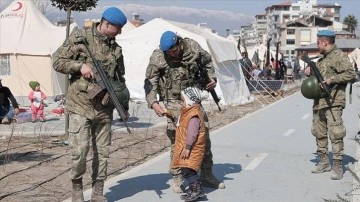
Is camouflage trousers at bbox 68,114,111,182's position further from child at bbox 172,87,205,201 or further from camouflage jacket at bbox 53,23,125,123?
child at bbox 172,87,205,201

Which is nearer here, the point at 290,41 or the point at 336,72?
the point at 336,72

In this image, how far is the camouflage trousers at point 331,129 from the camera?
Result: 7441 millimetres

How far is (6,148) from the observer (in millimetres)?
10266

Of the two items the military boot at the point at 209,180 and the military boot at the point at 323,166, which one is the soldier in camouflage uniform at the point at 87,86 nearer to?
the military boot at the point at 209,180

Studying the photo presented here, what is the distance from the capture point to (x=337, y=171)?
741 centimetres

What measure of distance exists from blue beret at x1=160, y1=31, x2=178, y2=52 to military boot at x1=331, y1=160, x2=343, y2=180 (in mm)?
2664

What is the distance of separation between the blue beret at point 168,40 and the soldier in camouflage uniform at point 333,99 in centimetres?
221

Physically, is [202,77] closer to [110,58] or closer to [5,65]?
[110,58]

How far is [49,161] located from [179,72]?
10.8ft

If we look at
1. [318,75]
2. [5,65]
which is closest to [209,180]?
[318,75]

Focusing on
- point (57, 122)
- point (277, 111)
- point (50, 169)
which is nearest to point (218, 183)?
point (50, 169)

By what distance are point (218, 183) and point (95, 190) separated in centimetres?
159

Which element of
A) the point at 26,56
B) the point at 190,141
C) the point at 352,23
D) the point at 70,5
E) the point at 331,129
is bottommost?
the point at 352,23

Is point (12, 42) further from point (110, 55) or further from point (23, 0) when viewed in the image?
point (110, 55)
